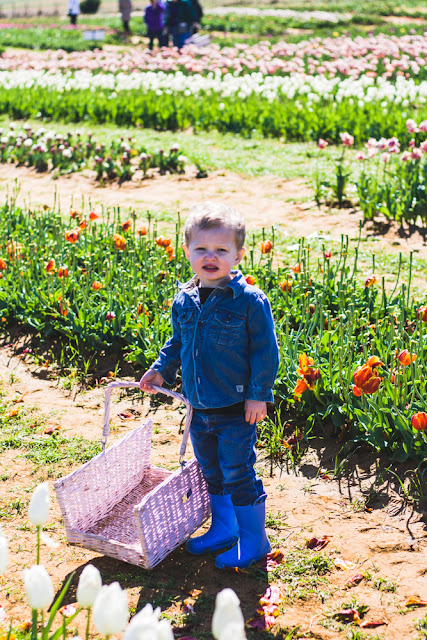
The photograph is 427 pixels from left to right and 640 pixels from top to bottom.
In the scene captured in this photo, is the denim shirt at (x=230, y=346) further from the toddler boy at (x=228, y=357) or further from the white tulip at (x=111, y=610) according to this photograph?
the white tulip at (x=111, y=610)

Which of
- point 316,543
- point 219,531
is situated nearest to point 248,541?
point 219,531

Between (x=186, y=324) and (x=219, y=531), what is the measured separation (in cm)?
80

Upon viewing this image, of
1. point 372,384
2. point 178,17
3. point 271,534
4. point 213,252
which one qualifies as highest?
point 178,17

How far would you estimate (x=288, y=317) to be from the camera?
4289 mm

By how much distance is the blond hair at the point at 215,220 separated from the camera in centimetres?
250

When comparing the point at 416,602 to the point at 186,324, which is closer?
the point at 416,602

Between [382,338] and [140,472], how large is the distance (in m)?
1.42

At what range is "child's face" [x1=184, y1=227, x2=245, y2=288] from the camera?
8.23 feet

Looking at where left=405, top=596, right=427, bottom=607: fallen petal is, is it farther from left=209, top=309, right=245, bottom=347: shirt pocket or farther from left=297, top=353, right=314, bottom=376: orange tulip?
left=297, top=353, right=314, bottom=376: orange tulip

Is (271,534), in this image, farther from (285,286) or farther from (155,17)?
(155,17)

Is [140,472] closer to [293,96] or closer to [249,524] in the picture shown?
[249,524]

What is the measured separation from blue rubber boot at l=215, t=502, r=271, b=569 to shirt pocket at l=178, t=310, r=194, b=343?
63 centimetres

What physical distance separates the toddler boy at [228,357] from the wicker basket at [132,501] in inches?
4.9

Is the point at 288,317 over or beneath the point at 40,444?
over
